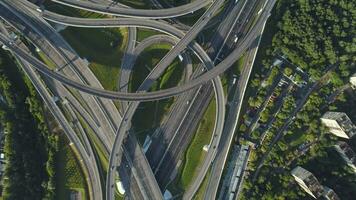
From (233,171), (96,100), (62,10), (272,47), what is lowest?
(233,171)

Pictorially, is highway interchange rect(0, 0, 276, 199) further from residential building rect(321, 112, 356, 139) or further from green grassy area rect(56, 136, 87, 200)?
residential building rect(321, 112, 356, 139)

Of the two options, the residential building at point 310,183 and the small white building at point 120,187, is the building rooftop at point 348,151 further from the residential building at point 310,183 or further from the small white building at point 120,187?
the small white building at point 120,187

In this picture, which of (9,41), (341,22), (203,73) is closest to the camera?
(9,41)

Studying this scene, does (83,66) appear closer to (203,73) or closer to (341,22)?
(203,73)

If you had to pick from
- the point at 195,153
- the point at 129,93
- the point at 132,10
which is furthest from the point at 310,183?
the point at 132,10

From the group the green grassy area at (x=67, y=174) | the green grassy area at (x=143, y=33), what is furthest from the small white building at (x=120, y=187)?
the green grassy area at (x=143, y=33)

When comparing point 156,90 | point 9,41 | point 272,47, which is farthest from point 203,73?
point 9,41

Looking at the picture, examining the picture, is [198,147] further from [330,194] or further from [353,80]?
[353,80]
